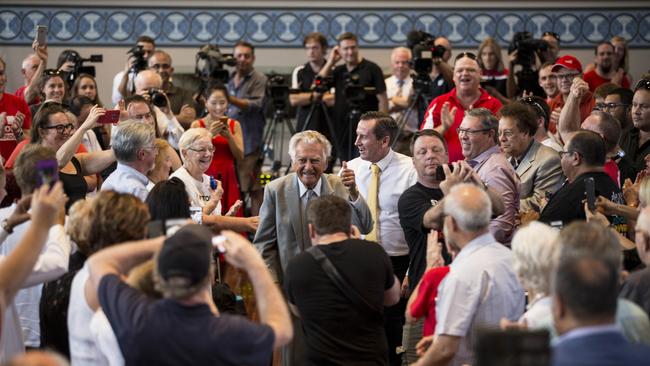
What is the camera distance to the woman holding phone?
7.64m

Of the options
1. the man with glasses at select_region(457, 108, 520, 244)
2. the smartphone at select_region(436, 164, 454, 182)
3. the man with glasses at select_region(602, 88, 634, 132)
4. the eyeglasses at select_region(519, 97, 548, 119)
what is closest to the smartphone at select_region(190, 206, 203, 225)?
the smartphone at select_region(436, 164, 454, 182)

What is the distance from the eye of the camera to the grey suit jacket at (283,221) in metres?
5.65

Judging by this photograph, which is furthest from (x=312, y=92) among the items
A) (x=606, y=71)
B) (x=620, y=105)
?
(x=620, y=105)

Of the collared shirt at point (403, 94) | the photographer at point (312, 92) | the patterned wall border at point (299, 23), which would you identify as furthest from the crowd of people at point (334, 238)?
the patterned wall border at point (299, 23)

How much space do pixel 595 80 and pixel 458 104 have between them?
211 cm

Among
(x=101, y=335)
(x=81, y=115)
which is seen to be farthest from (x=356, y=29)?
(x=101, y=335)

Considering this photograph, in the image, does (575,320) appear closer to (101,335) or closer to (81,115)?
(101,335)

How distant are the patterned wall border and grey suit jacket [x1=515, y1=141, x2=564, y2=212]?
16.5 feet

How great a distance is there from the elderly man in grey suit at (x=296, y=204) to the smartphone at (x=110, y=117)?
1217mm

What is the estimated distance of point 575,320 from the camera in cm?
288

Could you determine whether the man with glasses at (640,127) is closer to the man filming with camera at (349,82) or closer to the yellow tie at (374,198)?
the yellow tie at (374,198)

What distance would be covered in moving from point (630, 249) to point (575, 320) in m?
1.96

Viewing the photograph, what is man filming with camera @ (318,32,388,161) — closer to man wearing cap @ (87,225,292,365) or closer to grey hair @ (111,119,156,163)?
grey hair @ (111,119,156,163)

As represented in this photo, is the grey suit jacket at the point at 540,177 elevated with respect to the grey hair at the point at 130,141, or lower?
lower
